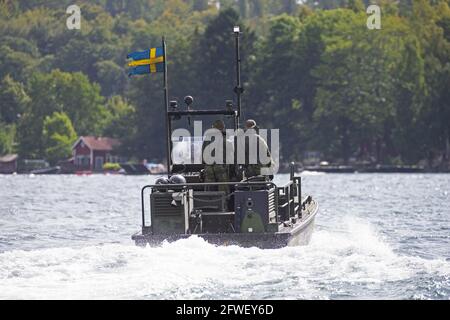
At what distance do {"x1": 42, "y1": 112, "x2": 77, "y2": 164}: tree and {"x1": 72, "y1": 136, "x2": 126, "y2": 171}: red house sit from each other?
3.21ft

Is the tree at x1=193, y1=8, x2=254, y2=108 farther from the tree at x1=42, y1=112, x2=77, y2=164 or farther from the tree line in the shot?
the tree at x1=42, y1=112, x2=77, y2=164

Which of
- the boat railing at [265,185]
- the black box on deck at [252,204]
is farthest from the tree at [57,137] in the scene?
the black box on deck at [252,204]

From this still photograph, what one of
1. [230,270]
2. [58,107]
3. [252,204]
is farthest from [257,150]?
[58,107]

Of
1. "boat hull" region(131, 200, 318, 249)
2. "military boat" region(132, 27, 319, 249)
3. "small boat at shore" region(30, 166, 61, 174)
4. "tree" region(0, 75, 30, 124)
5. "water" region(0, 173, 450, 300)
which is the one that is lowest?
"small boat at shore" region(30, 166, 61, 174)

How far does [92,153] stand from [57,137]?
3.76 meters

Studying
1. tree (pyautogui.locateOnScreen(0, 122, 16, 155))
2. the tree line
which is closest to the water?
the tree line

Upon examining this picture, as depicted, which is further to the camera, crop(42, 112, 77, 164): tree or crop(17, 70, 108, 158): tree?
crop(17, 70, 108, 158): tree

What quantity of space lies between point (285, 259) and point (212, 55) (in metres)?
104

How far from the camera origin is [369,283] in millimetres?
22656

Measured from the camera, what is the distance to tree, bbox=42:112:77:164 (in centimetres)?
14775

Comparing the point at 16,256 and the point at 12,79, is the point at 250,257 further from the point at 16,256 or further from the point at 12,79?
the point at 12,79

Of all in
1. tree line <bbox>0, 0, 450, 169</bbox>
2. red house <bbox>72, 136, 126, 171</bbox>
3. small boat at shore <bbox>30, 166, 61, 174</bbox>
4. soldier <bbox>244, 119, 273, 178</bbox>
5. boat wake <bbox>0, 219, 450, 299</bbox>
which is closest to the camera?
boat wake <bbox>0, 219, 450, 299</bbox>

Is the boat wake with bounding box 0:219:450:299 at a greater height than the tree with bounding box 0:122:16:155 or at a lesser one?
greater

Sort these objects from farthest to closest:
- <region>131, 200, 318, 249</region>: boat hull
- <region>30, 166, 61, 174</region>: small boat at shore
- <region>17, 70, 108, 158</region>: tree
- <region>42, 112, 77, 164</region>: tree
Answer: <region>17, 70, 108, 158</region>: tree
<region>42, 112, 77, 164</region>: tree
<region>30, 166, 61, 174</region>: small boat at shore
<region>131, 200, 318, 249</region>: boat hull
